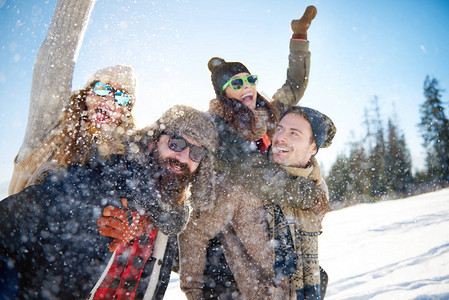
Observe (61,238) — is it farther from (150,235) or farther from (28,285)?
(150,235)

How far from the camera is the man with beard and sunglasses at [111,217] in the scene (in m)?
1.41

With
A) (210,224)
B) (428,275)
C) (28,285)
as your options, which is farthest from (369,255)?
(28,285)

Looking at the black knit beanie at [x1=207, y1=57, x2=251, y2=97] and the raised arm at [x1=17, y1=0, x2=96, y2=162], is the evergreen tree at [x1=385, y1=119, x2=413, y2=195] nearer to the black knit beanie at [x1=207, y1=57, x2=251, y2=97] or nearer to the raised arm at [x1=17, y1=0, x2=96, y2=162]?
the black knit beanie at [x1=207, y1=57, x2=251, y2=97]

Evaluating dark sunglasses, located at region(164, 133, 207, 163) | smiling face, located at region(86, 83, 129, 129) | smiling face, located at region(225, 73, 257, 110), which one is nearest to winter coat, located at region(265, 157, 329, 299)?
dark sunglasses, located at region(164, 133, 207, 163)

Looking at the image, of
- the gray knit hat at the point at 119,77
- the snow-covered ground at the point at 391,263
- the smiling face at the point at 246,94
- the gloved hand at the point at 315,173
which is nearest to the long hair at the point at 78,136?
the gray knit hat at the point at 119,77

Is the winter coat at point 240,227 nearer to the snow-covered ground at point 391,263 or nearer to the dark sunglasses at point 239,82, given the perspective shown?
the dark sunglasses at point 239,82

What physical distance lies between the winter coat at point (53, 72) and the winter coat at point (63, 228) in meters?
0.66

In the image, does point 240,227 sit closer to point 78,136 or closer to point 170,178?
point 170,178

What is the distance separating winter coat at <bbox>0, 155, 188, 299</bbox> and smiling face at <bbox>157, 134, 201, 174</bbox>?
45cm

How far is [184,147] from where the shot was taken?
222 centimetres

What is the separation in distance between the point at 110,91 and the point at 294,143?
72.2 inches

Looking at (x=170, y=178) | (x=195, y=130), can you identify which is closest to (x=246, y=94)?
(x=195, y=130)

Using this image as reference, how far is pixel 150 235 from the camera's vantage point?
1984 millimetres

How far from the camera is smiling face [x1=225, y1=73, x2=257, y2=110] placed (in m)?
2.57
